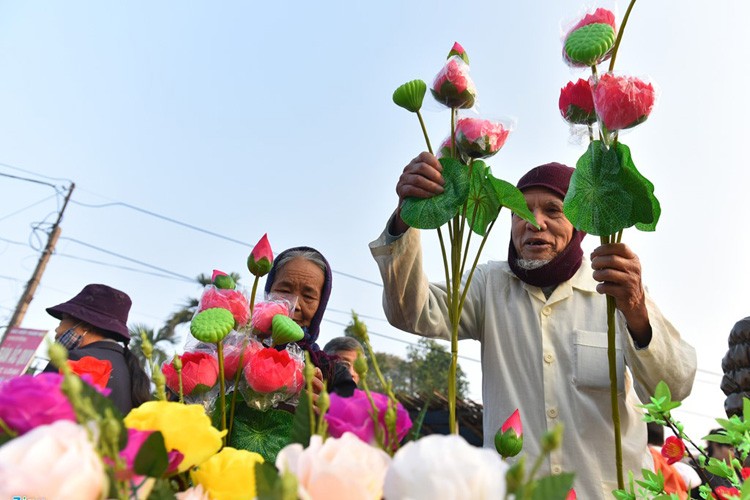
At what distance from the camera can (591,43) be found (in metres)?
0.87

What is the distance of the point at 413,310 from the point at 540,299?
481mm

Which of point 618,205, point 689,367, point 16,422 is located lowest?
point 16,422

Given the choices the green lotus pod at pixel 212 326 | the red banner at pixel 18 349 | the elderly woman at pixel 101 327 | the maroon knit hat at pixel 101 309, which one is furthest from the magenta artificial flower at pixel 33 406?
the red banner at pixel 18 349

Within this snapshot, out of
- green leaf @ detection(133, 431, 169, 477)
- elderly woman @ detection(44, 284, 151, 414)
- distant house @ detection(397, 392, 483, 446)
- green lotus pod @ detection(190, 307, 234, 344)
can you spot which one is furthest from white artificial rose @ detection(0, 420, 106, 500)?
distant house @ detection(397, 392, 483, 446)

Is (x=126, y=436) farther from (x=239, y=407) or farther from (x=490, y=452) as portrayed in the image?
(x=239, y=407)

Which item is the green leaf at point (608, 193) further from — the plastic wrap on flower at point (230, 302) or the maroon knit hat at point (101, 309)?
the maroon knit hat at point (101, 309)

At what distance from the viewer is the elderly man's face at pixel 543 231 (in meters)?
1.71

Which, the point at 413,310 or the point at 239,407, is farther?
the point at 413,310

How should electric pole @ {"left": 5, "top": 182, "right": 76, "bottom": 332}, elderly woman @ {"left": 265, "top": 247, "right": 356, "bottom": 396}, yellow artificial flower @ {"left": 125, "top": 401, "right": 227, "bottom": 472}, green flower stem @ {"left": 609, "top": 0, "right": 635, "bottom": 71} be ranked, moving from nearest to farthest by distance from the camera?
yellow artificial flower @ {"left": 125, "top": 401, "right": 227, "bottom": 472} < green flower stem @ {"left": 609, "top": 0, "right": 635, "bottom": 71} < elderly woman @ {"left": 265, "top": 247, "right": 356, "bottom": 396} < electric pole @ {"left": 5, "top": 182, "right": 76, "bottom": 332}

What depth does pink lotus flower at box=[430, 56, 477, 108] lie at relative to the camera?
0.92 meters

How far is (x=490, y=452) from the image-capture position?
1.04 ft

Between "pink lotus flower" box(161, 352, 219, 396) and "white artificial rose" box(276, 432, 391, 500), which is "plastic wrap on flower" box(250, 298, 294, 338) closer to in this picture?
"pink lotus flower" box(161, 352, 219, 396)

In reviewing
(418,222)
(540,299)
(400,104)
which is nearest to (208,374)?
(418,222)

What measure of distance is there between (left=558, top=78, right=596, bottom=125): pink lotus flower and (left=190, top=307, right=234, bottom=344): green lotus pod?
2.07 ft
